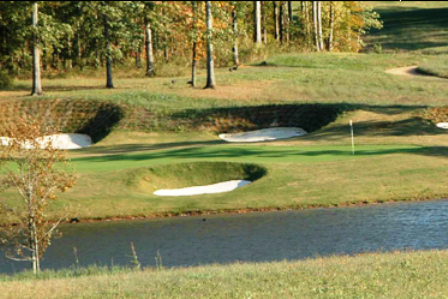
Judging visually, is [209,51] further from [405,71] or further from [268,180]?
[268,180]

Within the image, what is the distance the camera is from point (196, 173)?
1172 inches

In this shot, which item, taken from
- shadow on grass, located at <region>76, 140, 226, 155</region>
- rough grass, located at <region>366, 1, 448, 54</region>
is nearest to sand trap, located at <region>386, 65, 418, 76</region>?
rough grass, located at <region>366, 1, 448, 54</region>

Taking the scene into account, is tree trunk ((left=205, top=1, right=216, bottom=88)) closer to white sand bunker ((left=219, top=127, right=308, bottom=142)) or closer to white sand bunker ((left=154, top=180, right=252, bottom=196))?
white sand bunker ((left=219, top=127, right=308, bottom=142))

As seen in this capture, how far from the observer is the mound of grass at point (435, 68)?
60.6m

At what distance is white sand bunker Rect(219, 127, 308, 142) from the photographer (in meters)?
41.2

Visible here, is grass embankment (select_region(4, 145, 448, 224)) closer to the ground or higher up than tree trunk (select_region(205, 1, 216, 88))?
closer to the ground

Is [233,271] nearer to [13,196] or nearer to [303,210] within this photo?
[303,210]

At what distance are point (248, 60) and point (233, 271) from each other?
180ft

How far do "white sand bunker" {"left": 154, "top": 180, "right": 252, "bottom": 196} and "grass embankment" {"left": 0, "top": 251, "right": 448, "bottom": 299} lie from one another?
529 inches

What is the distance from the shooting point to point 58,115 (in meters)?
46.6

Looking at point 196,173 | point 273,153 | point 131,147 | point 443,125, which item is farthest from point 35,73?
point 443,125

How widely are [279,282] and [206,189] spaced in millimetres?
16244

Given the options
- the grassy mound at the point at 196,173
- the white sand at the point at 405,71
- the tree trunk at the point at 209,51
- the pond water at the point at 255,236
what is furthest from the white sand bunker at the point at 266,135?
the white sand at the point at 405,71

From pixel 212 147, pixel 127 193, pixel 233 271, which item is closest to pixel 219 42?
pixel 212 147
